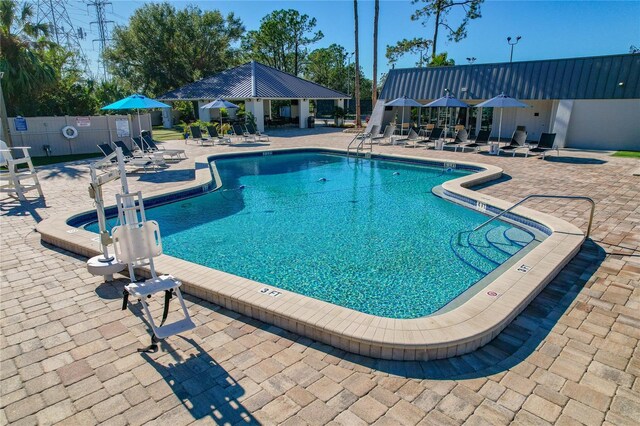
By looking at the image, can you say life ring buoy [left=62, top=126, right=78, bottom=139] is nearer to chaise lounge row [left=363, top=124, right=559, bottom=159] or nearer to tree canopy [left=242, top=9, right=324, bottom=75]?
chaise lounge row [left=363, top=124, right=559, bottom=159]

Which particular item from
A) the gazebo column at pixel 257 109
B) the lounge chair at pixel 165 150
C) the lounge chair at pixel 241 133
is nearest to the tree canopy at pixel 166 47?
the gazebo column at pixel 257 109

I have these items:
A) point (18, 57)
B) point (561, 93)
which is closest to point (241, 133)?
point (18, 57)

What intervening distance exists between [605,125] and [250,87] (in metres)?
20.6

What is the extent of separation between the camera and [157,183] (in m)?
11.4

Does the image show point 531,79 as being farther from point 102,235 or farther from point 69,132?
point 69,132

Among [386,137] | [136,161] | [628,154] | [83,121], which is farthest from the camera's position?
[386,137]

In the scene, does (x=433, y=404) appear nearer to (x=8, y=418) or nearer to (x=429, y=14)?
(x=8, y=418)

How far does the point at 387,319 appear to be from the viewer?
4059mm

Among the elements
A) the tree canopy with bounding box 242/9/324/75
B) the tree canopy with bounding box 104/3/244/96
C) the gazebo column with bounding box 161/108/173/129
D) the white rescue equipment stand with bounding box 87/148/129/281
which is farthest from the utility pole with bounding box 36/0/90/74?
the white rescue equipment stand with bounding box 87/148/129/281

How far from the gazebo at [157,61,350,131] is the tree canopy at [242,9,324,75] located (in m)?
18.2

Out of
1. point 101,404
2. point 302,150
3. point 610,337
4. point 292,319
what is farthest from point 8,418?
point 302,150

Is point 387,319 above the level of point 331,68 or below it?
below

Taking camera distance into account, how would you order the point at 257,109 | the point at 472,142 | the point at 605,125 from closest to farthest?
the point at 605,125, the point at 472,142, the point at 257,109

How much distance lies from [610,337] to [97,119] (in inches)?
748
